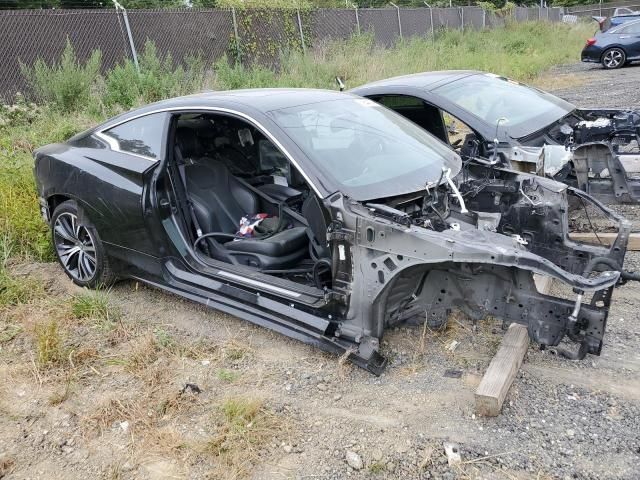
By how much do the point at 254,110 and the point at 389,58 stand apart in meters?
12.6

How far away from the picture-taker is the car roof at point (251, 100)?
3672mm

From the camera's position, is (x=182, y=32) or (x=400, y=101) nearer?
(x=400, y=101)

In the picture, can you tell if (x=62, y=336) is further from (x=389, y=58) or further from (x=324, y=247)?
(x=389, y=58)

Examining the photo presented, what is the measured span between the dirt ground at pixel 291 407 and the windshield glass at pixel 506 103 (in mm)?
1916

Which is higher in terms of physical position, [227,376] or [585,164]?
[585,164]

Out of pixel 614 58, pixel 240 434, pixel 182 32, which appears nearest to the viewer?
pixel 240 434

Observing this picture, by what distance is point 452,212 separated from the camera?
11.5 feet

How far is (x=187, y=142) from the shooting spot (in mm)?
4422

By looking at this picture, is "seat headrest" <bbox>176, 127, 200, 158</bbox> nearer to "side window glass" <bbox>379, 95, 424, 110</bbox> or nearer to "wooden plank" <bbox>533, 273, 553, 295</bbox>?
"side window glass" <bbox>379, 95, 424, 110</bbox>

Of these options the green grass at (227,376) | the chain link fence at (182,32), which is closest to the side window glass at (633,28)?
the chain link fence at (182,32)

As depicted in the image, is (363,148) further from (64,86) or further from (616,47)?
(616,47)

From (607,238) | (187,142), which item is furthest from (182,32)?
(607,238)

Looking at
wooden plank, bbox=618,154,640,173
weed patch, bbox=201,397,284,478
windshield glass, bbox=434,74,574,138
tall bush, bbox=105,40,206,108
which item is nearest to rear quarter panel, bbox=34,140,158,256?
weed patch, bbox=201,397,284,478

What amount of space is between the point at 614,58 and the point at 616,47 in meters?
0.41
